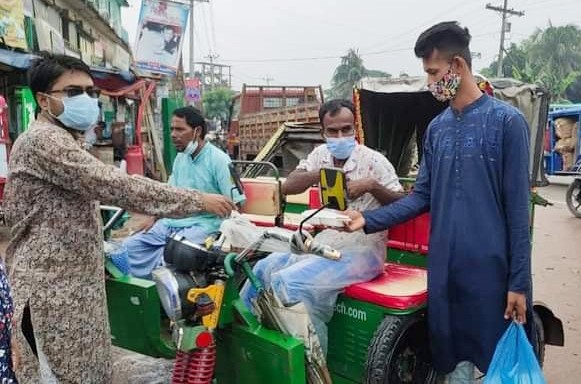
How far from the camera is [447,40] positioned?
2.20 metres

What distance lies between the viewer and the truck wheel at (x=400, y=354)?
2412mm

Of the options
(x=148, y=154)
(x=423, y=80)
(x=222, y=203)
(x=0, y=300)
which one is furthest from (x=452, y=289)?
(x=148, y=154)

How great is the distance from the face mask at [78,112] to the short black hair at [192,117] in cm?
165

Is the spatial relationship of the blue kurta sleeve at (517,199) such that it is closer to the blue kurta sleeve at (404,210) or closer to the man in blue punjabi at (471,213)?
the man in blue punjabi at (471,213)

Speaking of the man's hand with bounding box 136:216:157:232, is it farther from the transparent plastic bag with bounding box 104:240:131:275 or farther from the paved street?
the paved street

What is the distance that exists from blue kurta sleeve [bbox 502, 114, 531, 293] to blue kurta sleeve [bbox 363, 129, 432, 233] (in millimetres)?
416

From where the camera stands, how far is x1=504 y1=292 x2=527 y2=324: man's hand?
83.0 inches

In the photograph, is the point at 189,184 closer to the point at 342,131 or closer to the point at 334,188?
the point at 342,131

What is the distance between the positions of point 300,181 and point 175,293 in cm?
122

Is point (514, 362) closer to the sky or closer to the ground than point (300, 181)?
closer to the ground

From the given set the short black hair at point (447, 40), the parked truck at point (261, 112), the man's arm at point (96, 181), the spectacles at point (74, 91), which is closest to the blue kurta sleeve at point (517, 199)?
the short black hair at point (447, 40)

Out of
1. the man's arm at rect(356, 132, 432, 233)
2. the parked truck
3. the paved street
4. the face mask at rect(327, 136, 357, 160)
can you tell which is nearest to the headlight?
the man's arm at rect(356, 132, 432, 233)

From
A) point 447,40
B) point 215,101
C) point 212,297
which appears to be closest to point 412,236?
point 447,40

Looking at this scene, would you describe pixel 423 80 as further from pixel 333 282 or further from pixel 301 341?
pixel 301 341
